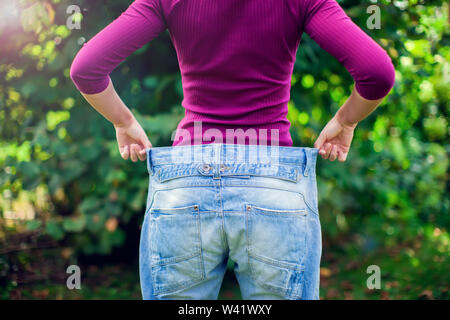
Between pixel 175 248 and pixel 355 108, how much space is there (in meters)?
0.69

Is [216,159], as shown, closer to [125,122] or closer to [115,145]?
[125,122]

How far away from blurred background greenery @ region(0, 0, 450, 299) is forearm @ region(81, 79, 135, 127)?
1152 millimetres

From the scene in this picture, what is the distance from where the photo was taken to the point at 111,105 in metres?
1.37

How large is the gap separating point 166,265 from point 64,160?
2161 mm

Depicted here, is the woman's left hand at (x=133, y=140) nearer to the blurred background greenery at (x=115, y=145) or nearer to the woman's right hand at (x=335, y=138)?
the woman's right hand at (x=335, y=138)

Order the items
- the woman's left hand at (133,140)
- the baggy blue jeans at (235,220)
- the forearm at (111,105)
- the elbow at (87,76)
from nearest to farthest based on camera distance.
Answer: the baggy blue jeans at (235,220)
the elbow at (87,76)
the forearm at (111,105)
the woman's left hand at (133,140)

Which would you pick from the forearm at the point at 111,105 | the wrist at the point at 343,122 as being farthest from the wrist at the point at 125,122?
the wrist at the point at 343,122

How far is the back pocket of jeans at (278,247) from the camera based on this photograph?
110cm

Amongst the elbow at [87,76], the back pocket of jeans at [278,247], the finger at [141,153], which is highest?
the elbow at [87,76]

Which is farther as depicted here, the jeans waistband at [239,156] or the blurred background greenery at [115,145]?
the blurred background greenery at [115,145]

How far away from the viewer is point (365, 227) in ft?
14.5

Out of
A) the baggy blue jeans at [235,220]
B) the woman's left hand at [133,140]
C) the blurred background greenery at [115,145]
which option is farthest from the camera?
the blurred background greenery at [115,145]

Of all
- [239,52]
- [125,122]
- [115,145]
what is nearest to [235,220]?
[239,52]

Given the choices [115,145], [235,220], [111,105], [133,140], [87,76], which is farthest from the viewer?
[115,145]
